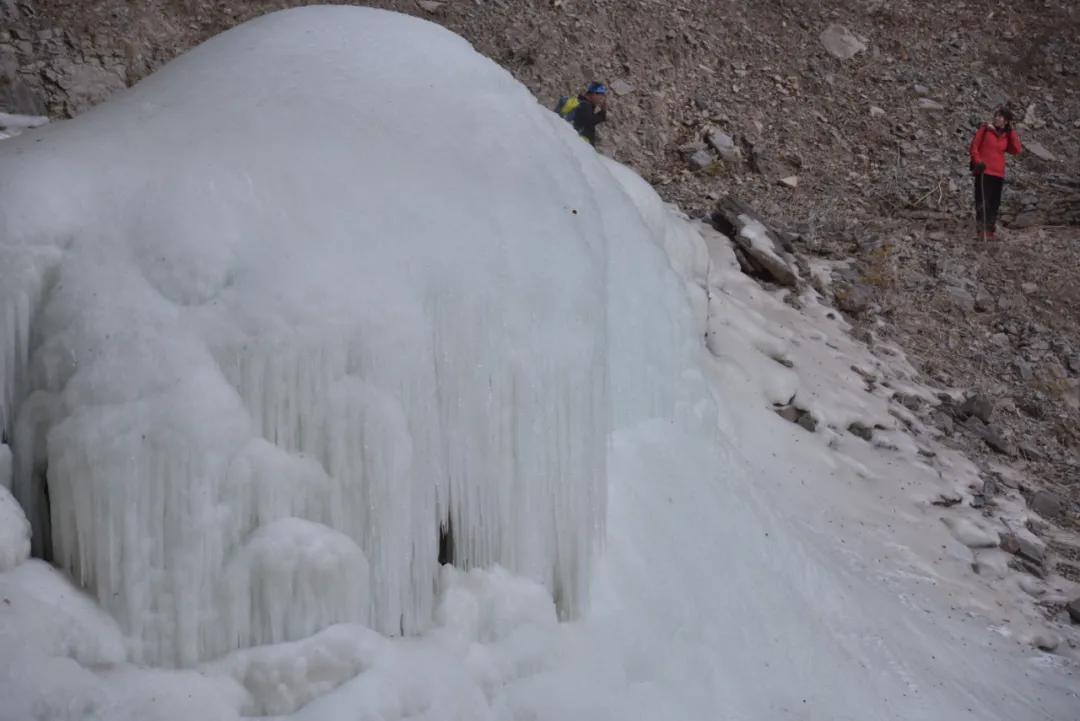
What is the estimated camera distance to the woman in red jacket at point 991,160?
10906mm

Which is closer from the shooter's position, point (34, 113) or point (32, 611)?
point (32, 611)

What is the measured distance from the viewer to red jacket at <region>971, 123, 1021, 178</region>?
10.9 metres

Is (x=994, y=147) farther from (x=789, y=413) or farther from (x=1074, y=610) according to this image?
(x=1074, y=610)

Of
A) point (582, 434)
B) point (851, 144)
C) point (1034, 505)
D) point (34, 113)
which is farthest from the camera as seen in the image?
point (851, 144)

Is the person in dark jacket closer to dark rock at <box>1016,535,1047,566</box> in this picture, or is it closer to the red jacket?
the red jacket

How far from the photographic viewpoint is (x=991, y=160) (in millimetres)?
10977

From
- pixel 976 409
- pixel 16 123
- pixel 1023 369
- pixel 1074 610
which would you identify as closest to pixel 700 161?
pixel 1023 369

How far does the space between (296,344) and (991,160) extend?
32.3 feet

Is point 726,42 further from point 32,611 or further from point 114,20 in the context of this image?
point 32,611

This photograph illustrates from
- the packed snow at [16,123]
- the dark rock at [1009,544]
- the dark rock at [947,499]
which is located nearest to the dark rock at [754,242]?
the dark rock at [947,499]

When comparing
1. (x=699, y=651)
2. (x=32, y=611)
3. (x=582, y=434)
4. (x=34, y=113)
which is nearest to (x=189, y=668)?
(x=32, y=611)

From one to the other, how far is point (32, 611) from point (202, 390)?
727 mm

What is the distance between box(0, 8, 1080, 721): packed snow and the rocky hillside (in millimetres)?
3573

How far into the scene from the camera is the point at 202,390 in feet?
9.76
